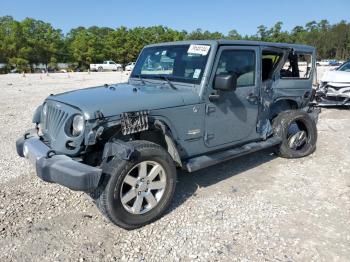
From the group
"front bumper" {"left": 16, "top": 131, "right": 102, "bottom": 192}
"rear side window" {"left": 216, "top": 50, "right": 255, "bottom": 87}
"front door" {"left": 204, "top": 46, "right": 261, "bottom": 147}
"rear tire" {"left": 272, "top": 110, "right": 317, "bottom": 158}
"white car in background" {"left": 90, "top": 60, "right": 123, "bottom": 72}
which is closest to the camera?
"front bumper" {"left": 16, "top": 131, "right": 102, "bottom": 192}

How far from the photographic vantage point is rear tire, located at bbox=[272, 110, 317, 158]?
5.55m

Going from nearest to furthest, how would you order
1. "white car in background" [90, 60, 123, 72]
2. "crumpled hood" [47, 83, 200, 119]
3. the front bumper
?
the front bumper → "crumpled hood" [47, 83, 200, 119] → "white car in background" [90, 60, 123, 72]

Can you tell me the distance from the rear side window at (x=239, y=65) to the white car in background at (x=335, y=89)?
6798mm

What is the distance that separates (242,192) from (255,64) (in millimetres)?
1903

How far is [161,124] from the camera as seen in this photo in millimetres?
3793

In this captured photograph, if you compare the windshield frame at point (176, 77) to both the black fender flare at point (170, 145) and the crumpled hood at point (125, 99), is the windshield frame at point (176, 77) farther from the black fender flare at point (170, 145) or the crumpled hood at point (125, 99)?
the black fender flare at point (170, 145)

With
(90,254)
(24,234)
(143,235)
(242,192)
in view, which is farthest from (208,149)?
(24,234)

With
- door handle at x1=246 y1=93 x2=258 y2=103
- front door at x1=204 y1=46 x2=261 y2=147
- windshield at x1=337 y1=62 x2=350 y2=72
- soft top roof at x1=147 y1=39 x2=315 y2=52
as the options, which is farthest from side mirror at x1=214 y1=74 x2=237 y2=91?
windshield at x1=337 y1=62 x2=350 y2=72

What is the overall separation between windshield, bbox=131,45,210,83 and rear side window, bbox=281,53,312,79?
6.47 ft

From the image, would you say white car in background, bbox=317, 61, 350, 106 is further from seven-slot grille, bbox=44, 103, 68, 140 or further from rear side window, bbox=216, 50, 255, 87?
seven-slot grille, bbox=44, 103, 68, 140

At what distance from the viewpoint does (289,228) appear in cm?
367

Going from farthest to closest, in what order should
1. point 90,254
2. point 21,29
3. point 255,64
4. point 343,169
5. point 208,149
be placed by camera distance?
point 21,29, point 343,169, point 255,64, point 208,149, point 90,254

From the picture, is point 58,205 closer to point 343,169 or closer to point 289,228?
point 289,228

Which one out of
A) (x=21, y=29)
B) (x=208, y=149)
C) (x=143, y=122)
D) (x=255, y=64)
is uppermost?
(x=21, y=29)
